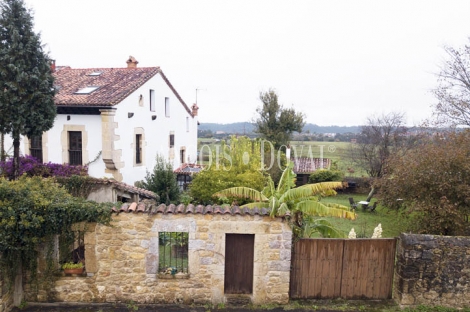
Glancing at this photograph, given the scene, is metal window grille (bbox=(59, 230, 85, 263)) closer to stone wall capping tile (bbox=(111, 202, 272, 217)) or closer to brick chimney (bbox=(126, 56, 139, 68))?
stone wall capping tile (bbox=(111, 202, 272, 217))

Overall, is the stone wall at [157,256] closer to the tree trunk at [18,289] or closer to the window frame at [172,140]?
the tree trunk at [18,289]

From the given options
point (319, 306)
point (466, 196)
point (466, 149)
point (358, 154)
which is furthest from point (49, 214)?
point (358, 154)

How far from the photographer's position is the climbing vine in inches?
274

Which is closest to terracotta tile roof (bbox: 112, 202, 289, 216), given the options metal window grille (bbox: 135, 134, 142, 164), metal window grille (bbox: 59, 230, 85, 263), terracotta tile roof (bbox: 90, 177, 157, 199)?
metal window grille (bbox: 59, 230, 85, 263)

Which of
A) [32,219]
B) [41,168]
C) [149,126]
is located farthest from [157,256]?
[149,126]

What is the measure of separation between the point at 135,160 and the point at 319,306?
13.0 metres

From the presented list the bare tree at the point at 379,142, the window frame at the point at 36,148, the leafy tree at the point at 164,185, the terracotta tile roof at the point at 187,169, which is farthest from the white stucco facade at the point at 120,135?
the bare tree at the point at 379,142

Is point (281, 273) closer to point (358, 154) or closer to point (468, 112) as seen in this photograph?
point (468, 112)

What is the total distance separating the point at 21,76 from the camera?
38.5ft

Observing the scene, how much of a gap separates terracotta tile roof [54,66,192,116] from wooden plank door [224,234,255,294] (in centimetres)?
1010

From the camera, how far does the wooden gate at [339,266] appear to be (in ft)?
26.7

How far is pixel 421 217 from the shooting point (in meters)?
10.3

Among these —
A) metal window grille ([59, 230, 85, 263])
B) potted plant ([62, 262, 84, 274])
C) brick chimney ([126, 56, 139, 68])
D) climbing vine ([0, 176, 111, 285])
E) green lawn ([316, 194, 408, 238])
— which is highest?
brick chimney ([126, 56, 139, 68])

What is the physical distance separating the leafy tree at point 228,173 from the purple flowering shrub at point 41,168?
18.4ft
